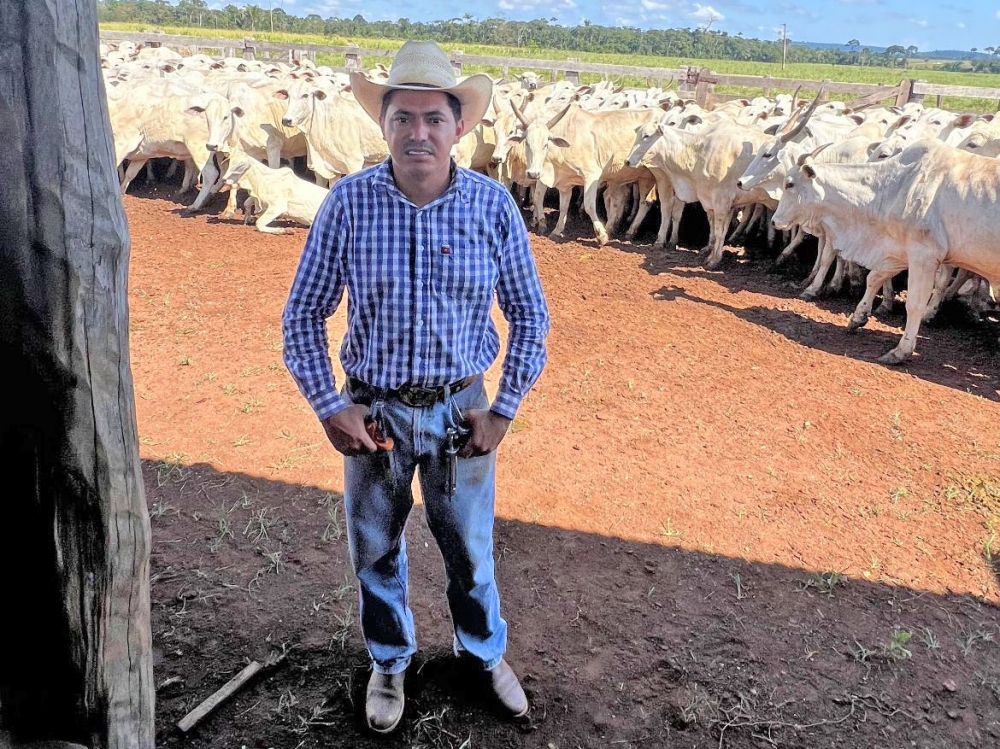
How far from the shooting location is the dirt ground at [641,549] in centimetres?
315

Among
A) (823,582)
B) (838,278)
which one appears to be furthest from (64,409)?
(838,278)

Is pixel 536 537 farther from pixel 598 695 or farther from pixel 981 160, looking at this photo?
pixel 981 160

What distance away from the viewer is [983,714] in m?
3.27

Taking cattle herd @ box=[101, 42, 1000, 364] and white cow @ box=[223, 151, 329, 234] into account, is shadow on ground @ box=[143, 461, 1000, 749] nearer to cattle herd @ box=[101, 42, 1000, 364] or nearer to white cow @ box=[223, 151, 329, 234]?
cattle herd @ box=[101, 42, 1000, 364]

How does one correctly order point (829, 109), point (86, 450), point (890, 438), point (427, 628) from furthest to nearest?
1. point (829, 109)
2. point (890, 438)
3. point (427, 628)
4. point (86, 450)

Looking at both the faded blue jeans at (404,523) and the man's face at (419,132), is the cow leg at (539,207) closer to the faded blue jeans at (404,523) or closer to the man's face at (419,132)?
the faded blue jeans at (404,523)

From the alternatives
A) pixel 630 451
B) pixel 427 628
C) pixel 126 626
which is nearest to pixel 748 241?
pixel 630 451

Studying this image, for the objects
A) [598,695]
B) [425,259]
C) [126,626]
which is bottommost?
[598,695]

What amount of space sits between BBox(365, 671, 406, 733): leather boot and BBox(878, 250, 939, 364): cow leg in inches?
237

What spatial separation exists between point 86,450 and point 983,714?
361 centimetres

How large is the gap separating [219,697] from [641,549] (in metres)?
2.30

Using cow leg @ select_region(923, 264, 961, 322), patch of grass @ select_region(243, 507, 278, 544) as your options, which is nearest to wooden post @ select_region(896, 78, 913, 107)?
cow leg @ select_region(923, 264, 961, 322)

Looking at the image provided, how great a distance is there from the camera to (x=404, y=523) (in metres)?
2.77

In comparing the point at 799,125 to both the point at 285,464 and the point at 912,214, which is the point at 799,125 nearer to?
the point at 912,214
